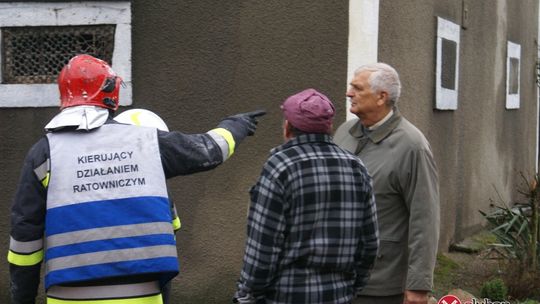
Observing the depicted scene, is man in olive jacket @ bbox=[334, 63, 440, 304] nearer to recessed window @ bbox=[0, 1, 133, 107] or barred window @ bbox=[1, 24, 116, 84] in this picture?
recessed window @ bbox=[0, 1, 133, 107]

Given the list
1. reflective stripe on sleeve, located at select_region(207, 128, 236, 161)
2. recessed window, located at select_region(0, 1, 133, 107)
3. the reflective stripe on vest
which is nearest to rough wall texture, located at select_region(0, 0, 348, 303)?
recessed window, located at select_region(0, 1, 133, 107)

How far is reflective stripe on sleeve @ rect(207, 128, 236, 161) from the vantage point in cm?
369

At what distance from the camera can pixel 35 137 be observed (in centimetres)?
662

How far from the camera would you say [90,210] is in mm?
3320

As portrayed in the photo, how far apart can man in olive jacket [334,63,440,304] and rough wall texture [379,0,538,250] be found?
2.84 metres

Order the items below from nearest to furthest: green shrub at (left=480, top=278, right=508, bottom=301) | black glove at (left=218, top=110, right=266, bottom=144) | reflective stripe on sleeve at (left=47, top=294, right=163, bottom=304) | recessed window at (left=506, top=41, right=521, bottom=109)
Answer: reflective stripe on sleeve at (left=47, top=294, right=163, bottom=304) < black glove at (left=218, top=110, right=266, bottom=144) < green shrub at (left=480, top=278, right=508, bottom=301) < recessed window at (left=506, top=41, right=521, bottom=109)

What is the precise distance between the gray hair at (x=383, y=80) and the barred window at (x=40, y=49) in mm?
3102

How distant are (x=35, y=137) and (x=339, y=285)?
3.91 metres

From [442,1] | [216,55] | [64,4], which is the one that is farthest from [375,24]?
[64,4]

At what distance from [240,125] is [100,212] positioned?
0.84m

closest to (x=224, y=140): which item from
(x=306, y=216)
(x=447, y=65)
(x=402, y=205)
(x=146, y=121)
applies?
(x=146, y=121)

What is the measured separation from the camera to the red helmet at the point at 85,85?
3469mm

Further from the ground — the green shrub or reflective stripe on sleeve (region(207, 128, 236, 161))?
reflective stripe on sleeve (region(207, 128, 236, 161))

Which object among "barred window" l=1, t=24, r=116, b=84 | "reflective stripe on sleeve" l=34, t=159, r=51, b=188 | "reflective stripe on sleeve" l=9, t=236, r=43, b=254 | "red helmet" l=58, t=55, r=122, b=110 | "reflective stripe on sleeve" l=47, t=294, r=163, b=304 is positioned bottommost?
"reflective stripe on sleeve" l=47, t=294, r=163, b=304
